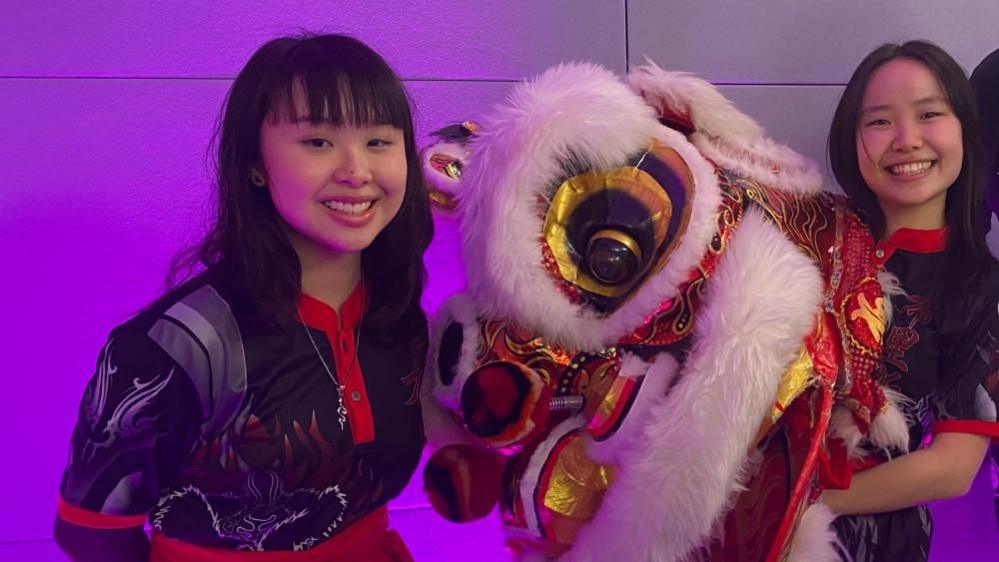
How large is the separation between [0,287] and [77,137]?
0.27 metres

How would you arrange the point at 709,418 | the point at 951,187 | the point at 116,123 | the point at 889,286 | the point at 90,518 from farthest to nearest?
the point at 116,123
the point at 951,187
the point at 889,286
the point at 90,518
the point at 709,418

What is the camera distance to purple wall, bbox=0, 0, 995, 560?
4.64 ft

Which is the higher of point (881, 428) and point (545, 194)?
point (545, 194)

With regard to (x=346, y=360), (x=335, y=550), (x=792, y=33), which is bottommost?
(x=335, y=550)

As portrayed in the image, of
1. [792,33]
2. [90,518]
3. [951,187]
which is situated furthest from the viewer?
[792,33]

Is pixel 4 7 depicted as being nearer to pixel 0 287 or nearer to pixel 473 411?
pixel 0 287

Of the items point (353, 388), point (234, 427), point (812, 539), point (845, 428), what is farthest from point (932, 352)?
point (234, 427)

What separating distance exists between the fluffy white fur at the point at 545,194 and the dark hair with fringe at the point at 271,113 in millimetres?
140

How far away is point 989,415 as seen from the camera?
115 cm

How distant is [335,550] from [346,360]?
0.74 feet

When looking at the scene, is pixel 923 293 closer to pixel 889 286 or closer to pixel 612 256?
pixel 889 286

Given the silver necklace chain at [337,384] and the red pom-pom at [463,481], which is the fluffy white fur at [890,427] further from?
the silver necklace chain at [337,384]

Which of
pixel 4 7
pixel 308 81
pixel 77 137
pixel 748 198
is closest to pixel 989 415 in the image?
pixel 748 198

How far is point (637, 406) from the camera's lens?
2.94 feet
